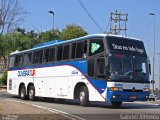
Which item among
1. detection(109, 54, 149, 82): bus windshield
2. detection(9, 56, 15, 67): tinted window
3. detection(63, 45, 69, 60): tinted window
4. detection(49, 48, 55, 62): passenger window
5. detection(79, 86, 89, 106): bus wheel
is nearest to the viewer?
detection(109, 54, 149, 82): bus windshield

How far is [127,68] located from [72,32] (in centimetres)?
4621

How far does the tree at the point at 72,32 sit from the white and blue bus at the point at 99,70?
130 ft

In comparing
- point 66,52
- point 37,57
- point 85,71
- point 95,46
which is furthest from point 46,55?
point 95,46

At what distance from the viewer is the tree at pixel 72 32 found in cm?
6606

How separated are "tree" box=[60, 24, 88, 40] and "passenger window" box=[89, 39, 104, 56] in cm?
4340

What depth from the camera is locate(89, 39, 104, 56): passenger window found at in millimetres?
21484

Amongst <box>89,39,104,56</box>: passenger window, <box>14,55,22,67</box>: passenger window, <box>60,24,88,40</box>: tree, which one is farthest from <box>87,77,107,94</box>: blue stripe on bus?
<box>60,24,88,40</box>: tree

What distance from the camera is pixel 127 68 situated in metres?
21.2

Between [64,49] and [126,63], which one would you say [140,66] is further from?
[64,49]

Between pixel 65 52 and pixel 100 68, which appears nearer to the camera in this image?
pixel 100 68

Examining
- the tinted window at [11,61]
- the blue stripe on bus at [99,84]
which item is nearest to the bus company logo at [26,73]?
the tinted window at [11,61]

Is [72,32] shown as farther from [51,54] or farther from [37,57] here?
[51,54]

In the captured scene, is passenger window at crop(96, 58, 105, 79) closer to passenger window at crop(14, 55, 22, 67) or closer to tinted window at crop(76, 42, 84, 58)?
tinted window at crop(76, 42, 84, 58)

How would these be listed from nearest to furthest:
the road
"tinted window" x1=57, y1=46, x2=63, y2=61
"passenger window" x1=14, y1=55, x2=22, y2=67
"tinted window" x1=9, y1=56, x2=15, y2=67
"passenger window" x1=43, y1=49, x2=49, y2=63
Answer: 1. the road
2. "tinted window" x1=57, y1=46, x2=63, y2=61
3. "passenger window" x1=43, y1=49, x2=49, y2=63
4. "passenger window" x1=14, y1=55, x2=22, y2=67
5. "tinted window" x1=9, y1=56, x2=15, y2=67
